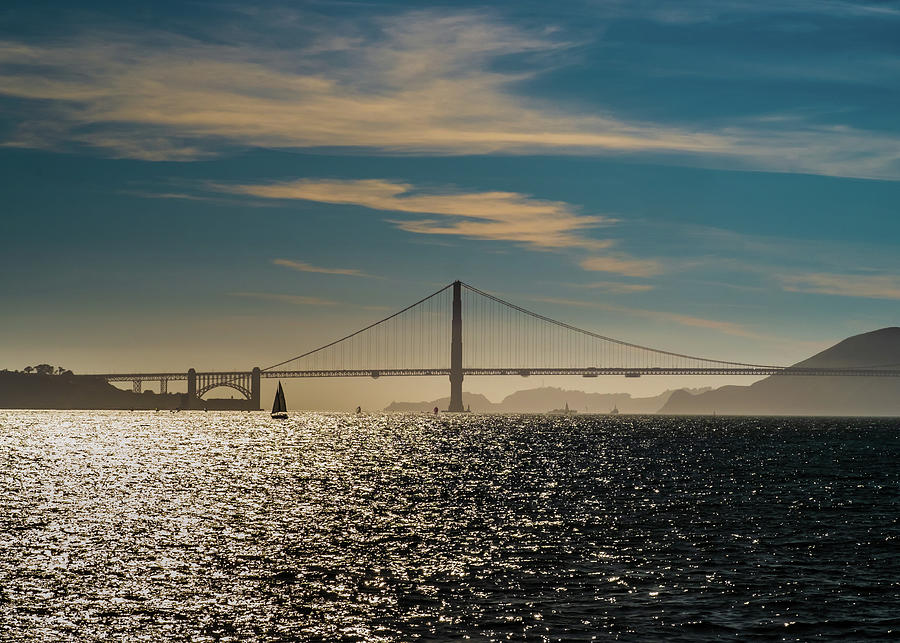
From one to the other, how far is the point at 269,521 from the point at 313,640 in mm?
25924

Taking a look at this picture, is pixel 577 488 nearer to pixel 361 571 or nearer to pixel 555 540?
pixel 555 540

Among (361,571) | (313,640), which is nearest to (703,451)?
(361,571)

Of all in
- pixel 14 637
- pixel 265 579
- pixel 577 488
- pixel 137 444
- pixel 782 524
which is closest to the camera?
pixel 14 637

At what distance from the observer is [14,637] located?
29375mm

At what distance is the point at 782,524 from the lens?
53156 millimetres

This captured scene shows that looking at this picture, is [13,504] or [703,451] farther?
[703,451]

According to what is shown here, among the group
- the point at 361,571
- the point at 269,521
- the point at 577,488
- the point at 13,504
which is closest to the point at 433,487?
the point at 577,488

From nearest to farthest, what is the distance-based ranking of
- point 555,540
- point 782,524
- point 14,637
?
point 14,637 → point 555,540 → point 782,524

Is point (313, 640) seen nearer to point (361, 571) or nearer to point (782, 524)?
point (361, 571)

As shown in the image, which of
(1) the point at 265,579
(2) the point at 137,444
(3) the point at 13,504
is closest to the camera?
(1) the point at 265,579

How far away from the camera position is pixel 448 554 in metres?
43.7

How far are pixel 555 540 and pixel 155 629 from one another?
21283 mm

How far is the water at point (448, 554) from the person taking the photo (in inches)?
1239

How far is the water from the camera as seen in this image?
31.5 meters
